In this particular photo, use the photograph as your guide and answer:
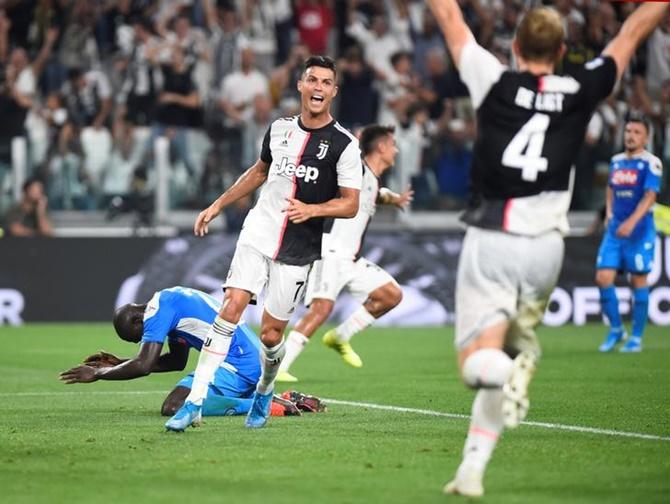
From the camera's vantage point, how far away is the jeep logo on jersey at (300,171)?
30.5 feet

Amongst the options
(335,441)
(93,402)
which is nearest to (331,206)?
(335,441)

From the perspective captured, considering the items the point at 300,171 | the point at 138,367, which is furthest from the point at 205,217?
the point at 138,367

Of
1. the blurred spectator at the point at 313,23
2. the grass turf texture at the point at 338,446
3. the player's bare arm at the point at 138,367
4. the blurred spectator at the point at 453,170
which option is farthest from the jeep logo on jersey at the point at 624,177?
the player's bare arm at the point at 138,367

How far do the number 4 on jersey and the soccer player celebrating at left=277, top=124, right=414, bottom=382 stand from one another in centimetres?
675

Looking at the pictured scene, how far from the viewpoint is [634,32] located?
683 centimetres

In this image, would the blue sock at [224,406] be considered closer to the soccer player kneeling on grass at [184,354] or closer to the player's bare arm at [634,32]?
the soccer player kneeling on grass at [184,354]

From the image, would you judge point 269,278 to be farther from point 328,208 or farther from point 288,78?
point 288,78

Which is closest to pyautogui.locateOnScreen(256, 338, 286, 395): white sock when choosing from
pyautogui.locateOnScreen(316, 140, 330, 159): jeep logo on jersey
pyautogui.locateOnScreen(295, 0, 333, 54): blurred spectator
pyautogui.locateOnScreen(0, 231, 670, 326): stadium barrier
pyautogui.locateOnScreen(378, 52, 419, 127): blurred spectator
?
pyautogui.locateOnScreen(316, 140, 330, 159): jeep logo on jersey

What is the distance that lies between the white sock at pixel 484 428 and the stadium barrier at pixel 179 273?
46.1 feet

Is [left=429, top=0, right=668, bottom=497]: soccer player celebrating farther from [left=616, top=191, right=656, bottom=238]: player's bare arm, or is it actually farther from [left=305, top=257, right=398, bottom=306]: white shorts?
[left=616, top=191, right=656, bottom=238]: player's bare arm

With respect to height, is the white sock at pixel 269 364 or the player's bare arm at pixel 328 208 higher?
the player's bare arm at pixel 328 208

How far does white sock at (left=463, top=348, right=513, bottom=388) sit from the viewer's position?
6.47 meters

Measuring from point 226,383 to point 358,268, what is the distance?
14.6 ft

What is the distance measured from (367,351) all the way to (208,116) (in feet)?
21.3
